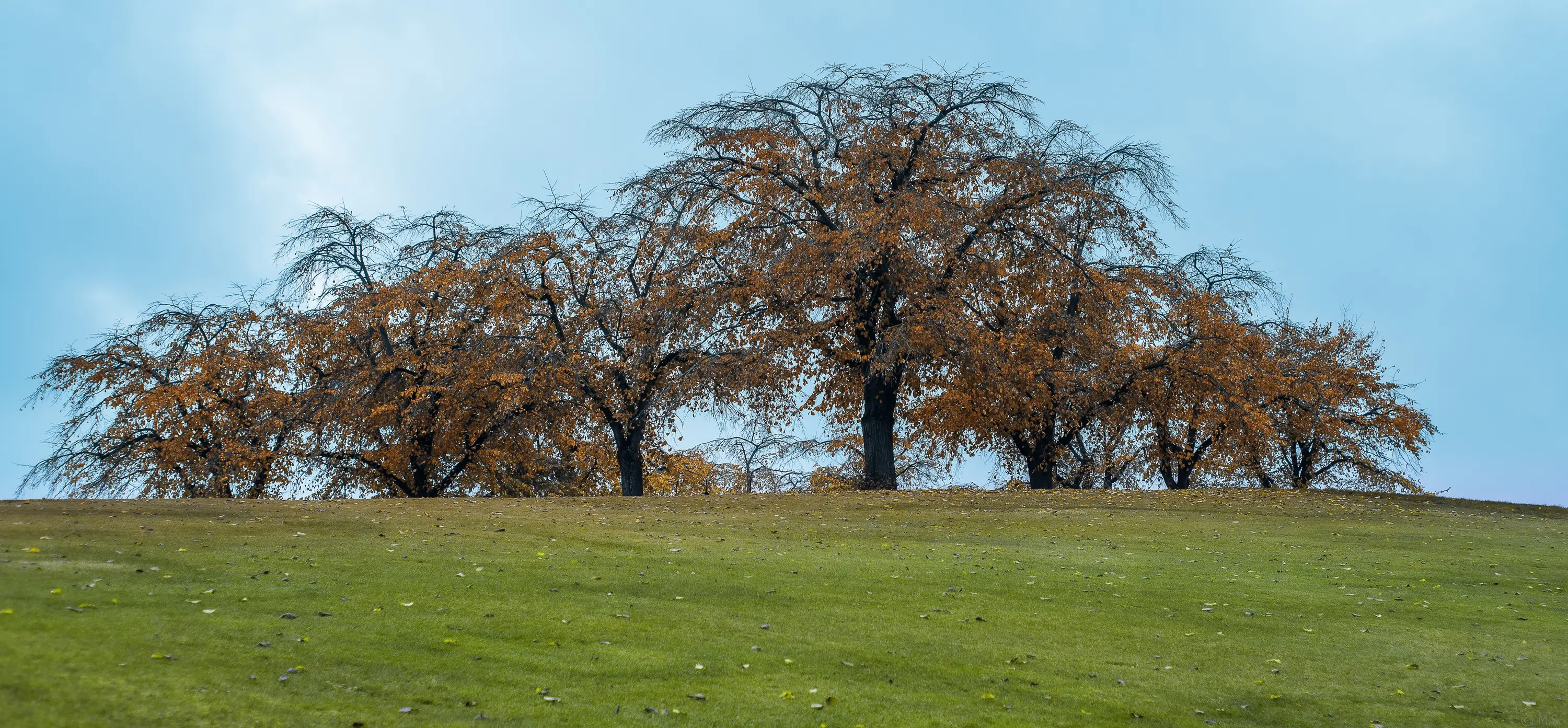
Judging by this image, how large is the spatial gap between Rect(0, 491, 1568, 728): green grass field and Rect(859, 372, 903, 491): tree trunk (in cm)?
807

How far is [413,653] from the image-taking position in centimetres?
1122

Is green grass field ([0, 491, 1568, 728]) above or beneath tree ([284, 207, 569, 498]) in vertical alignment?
beneath

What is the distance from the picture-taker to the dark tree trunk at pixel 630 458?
3328cm

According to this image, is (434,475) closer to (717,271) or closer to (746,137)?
(717,271)

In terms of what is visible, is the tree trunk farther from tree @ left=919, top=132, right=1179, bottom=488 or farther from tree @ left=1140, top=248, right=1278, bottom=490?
tree @ left=1140, top=248, right=1278, bottom=490

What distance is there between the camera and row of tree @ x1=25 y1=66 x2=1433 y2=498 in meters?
29.8

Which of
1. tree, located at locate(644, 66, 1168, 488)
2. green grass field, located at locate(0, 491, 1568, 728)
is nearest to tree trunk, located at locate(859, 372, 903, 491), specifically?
tree, located at locate(644, 66, 1168, 488)

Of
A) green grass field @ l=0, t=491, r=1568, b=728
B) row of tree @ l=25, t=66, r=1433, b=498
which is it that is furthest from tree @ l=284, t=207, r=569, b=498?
green grass field @ l=0, t=491, r=1568, b=728

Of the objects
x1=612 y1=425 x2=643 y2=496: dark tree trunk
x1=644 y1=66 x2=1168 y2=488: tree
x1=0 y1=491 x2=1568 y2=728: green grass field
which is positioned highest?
x1=644 y1=66 x2=1168 y2=488: tree

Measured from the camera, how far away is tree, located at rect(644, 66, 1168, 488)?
2906 cm

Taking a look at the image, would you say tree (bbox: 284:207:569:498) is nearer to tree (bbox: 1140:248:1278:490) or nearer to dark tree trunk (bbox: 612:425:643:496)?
dark tree trunk (bbox: 612:425:643:496)

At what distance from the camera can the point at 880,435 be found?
30.5 meters

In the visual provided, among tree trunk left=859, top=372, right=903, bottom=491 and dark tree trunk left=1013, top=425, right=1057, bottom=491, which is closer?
tree trunk left=859, top=372, right=903, bottom=491

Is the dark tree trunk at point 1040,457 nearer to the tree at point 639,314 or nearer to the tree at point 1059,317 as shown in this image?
the tree at point 1059,317
